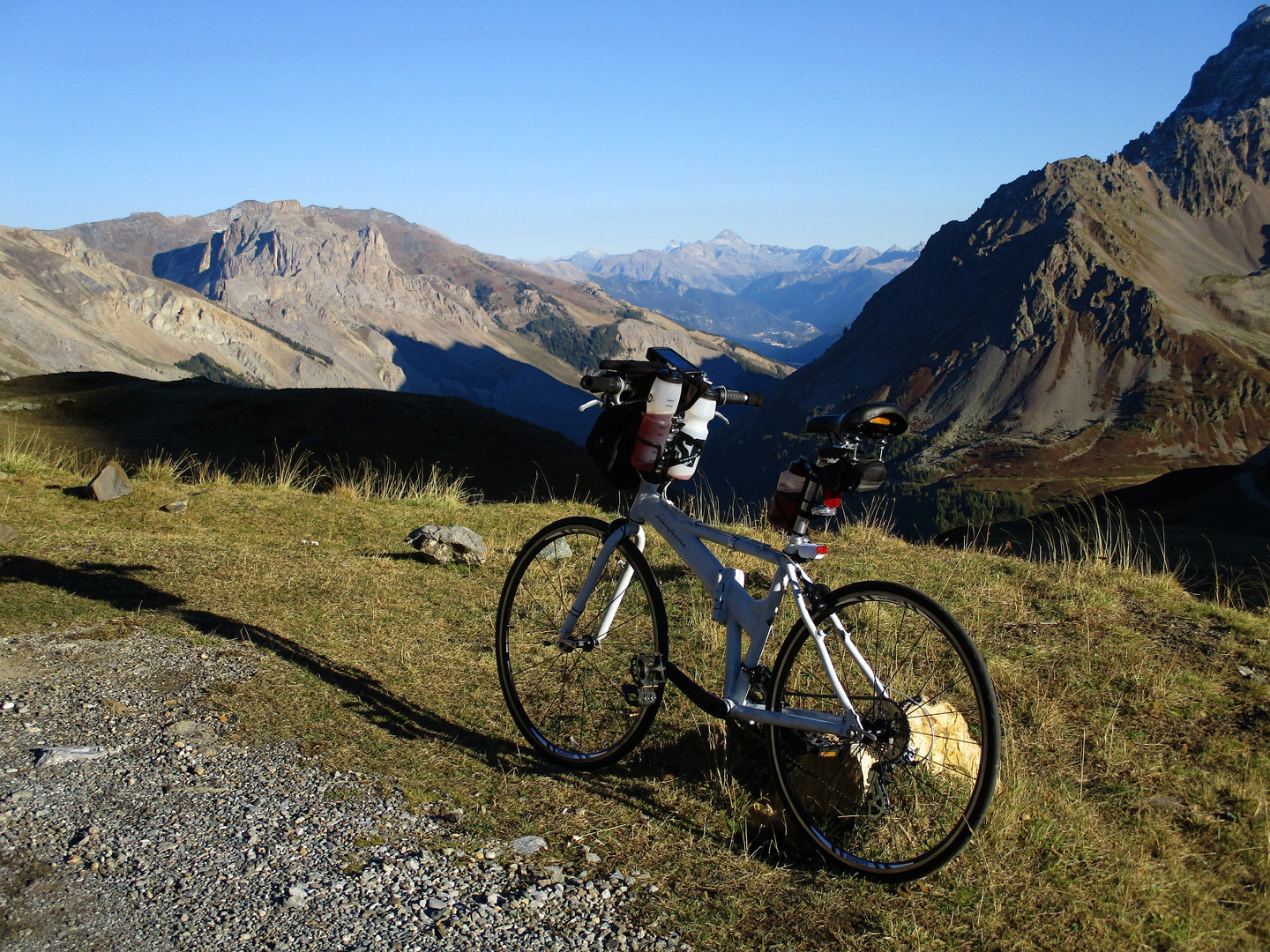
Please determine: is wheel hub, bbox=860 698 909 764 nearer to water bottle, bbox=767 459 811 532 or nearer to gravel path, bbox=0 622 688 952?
water bottle, bbox=767 459 811 532

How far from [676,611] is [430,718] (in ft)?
7.88

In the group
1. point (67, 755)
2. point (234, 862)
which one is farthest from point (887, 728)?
point (67, 755)

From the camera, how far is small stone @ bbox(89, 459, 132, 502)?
10086 mm

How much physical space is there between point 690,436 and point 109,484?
912 centimetres

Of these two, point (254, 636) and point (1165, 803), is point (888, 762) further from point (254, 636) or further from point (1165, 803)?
point (254, 636)

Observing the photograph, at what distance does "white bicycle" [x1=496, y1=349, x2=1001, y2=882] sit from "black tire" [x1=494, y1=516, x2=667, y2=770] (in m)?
0.01

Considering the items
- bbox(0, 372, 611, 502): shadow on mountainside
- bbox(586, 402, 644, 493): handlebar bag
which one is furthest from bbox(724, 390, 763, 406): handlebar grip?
bbox(0, 372, 611, 502): shadow on mountainside

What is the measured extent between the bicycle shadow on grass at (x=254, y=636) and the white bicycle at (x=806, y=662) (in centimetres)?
42

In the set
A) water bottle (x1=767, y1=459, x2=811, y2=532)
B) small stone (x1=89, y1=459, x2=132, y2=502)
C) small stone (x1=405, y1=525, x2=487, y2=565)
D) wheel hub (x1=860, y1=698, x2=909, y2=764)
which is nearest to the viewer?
wheel hub (x1=860, y1=698, x2=909, y2=764)

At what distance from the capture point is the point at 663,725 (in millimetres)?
4418

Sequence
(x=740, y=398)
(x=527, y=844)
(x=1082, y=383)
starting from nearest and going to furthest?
(x=527, y=844) → (x=740, y=398) → (x=1082, y=383)

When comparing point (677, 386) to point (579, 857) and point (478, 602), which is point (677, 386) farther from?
point (478, 602)

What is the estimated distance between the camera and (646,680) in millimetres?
3814

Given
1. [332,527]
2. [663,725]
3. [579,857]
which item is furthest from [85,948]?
[332,527]
